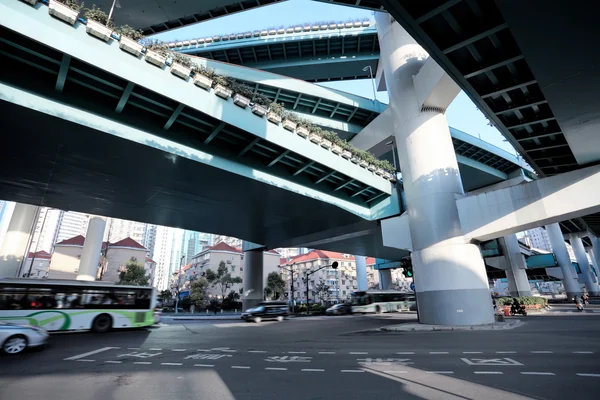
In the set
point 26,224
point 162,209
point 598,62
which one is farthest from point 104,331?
point 598,62

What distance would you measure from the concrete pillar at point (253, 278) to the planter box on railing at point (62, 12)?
89.6 feet

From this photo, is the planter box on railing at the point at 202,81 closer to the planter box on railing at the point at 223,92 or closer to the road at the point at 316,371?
the planter box on railing at the point at 223,92

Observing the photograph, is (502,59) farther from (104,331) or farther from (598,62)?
(104,331)

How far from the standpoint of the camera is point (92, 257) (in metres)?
34.8

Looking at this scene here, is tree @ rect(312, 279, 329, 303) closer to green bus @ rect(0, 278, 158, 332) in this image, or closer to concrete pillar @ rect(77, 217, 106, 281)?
concrete pillar @ rect(77, 217, 106, 281)

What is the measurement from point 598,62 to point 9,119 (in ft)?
61.3

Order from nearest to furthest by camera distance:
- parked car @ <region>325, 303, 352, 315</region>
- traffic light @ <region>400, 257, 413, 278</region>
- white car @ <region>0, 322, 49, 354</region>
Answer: white car @ <region>0, 322, 49, 354</region>
traffic light @ <region>400, 257, 413, 278</region>
parked car @ <region>325, 303, 352, 315</region>

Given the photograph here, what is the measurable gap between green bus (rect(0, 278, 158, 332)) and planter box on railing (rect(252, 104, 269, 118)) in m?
13.4

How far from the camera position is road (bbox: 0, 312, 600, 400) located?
18.3 feet

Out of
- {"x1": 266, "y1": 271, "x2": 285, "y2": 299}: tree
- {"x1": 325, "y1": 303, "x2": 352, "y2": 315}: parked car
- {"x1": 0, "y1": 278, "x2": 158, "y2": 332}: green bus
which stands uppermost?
{"x1": 266, "y1": 271, "x2": 285, "y2": 299}: tree

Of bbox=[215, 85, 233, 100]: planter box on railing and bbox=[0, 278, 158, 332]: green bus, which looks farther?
bbox=[0, 278, 158, 332]: green bus

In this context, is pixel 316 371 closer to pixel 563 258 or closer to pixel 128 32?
pixel 128 32

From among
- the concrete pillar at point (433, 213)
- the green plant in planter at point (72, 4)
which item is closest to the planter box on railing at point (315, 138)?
the concrete pillar at point (433, 213)

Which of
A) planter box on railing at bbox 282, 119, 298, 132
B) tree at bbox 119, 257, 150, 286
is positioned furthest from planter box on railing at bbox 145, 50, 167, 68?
tree at bbox 119, 257, 150, 286
